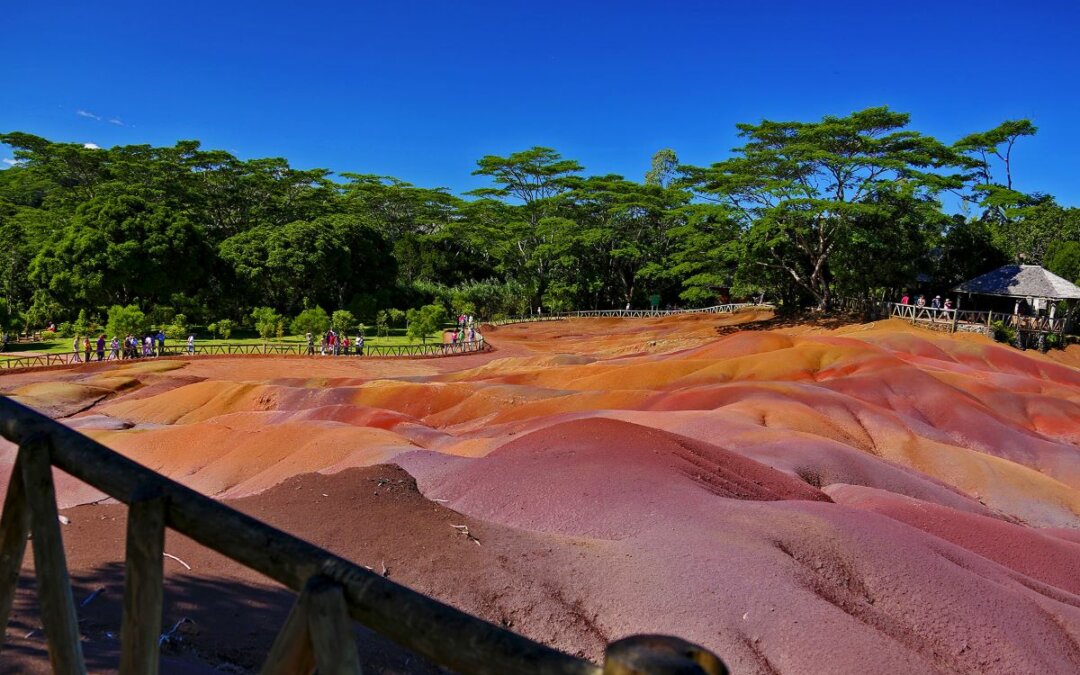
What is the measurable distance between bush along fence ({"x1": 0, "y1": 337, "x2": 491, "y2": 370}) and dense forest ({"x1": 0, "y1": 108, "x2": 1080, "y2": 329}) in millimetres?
5387

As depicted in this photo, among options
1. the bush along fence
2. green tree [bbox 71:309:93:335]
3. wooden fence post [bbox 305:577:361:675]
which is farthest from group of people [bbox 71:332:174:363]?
wooden fence post [bbox 305:577:361:675]

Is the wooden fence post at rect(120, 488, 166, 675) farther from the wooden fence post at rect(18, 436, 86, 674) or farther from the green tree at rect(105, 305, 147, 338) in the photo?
the green tree at rect(105, 305, 147, 338)

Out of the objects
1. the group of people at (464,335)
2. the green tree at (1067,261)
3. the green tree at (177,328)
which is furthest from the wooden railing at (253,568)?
the green tree at (1067,261)

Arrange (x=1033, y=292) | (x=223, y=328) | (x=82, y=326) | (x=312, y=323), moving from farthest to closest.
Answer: (x=223, y=328) < (x=312, y=323) < (x=1033, y=292) < (x=82, y=326)

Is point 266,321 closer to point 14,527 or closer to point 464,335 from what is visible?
point 464,335

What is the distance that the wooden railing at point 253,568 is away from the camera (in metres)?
1.52

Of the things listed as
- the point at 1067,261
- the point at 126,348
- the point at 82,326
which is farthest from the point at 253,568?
the point at 1067,261

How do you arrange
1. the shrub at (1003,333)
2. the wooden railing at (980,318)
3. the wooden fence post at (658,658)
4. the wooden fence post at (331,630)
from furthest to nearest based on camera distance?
the wooden railing at (980,318), the shrub at (1003,333), the wooden fence post at (331,630), the wooden fence post at (658,658)

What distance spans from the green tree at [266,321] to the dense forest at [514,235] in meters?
3.47

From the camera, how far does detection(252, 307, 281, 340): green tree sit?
3509 centimetres

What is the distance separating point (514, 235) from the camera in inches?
2099

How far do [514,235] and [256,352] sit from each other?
2538 centimetres

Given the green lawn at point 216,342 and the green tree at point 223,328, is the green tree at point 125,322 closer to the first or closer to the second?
the green lawn at point 216,342

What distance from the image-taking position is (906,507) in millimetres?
10141
